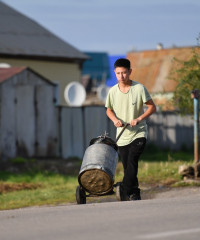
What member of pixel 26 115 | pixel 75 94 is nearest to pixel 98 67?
pixel 75 94

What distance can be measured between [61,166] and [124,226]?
14070 mm

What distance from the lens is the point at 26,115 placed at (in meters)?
23.7

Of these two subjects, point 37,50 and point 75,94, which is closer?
point 75,94

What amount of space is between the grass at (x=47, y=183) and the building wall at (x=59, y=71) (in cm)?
1777

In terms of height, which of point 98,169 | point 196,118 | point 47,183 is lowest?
point 47,183

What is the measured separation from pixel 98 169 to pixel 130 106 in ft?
3.31

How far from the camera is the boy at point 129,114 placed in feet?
35.6

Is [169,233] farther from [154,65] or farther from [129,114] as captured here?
[154,65]

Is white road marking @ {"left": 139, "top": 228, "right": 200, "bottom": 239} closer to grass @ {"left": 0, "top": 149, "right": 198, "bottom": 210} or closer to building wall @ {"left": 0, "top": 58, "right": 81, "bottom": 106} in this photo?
grass @ {"left": 0, "top": 149, "right": 198, "bottom": 210}

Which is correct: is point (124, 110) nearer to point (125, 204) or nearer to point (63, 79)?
point (125, 204)

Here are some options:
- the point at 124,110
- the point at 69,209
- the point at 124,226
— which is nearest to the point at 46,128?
the point at 124,110

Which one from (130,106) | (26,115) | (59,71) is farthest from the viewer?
(59,71)

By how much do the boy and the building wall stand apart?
2611 centimetres

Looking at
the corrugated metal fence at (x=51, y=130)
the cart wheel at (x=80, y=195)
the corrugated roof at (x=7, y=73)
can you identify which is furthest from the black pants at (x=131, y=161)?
the corrugated roof at (x=7, y=73)
